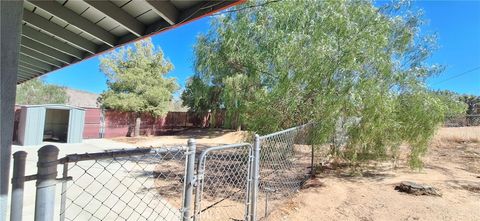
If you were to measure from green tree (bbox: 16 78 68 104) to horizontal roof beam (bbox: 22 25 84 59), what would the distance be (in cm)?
2919

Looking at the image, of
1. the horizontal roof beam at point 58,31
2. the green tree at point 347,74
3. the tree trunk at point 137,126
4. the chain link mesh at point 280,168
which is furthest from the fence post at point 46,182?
the tree trunk at point 137,126

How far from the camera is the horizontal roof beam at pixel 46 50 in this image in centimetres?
463

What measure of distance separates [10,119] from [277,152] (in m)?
4.19

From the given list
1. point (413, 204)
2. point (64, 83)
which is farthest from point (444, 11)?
point (64, 83)

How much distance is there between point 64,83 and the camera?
33875mm

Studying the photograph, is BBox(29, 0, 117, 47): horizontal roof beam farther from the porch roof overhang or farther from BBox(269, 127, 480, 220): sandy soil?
BBox(269, 127, 480, 220): sandy soil

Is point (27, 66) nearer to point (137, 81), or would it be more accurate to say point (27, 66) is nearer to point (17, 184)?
point (17, 184)

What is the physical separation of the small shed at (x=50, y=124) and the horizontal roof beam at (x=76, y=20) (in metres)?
10.8

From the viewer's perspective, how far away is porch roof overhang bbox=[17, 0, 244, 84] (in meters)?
3.26

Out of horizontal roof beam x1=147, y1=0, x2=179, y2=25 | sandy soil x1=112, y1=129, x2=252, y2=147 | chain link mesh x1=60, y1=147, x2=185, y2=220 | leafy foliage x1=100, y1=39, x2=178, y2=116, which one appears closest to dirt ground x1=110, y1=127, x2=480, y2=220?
chain link mesh x1=60, y1=147, x2=185, y2=220

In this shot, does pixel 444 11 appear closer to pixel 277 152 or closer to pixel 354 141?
pixel 354 141

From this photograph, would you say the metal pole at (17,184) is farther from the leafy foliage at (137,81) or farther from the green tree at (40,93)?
the green tree at (40,93)

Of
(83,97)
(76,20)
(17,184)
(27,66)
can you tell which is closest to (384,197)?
(76,20)

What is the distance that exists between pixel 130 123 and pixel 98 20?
55.4 feet
